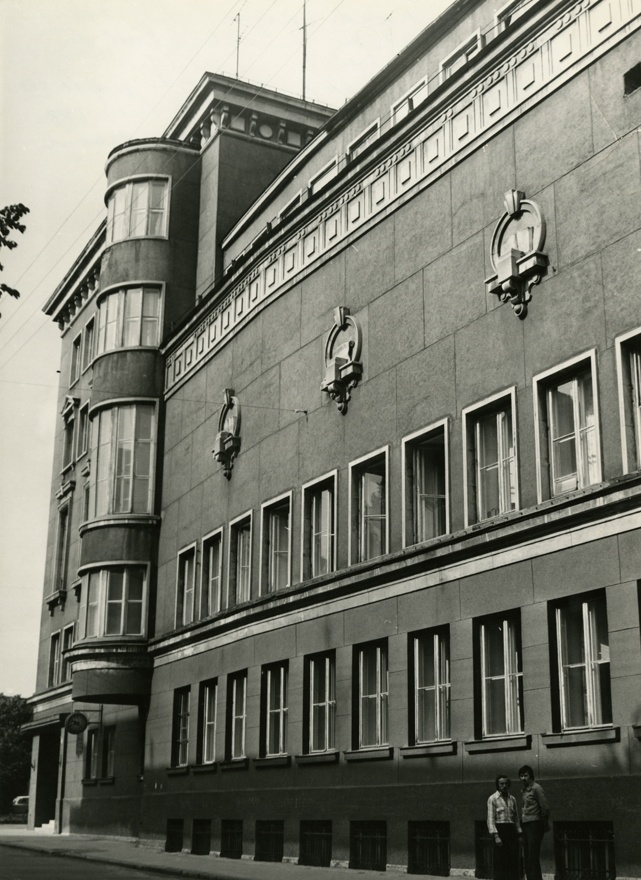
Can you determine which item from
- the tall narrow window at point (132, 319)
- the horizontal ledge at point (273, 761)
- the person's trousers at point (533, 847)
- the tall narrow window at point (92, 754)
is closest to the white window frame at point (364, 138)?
the tall narrow window at point (132, 319)

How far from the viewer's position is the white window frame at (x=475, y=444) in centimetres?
2062

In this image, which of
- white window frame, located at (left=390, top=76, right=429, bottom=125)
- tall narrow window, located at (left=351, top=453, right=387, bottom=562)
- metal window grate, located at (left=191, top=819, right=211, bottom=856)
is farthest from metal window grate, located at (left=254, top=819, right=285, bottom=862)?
white window frame, located at (left=390, top=76, right=429, bottom=125)

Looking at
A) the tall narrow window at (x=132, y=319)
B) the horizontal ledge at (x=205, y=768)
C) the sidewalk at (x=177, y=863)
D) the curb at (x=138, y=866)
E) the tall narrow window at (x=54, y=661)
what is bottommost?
the curb at (x=138, y=866)

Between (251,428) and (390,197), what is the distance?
8.26 metres

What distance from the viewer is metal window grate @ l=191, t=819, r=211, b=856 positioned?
30.7 metres

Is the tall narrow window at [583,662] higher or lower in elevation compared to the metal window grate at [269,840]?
higher

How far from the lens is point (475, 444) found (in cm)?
2188

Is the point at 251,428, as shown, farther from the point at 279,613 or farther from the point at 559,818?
the point at 559,818

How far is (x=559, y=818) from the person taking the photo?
58.7 feet

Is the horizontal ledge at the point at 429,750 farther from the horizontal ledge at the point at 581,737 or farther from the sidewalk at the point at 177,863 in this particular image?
the horizontal ledge at the point at 581,737

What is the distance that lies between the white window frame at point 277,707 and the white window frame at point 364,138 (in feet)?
44.9

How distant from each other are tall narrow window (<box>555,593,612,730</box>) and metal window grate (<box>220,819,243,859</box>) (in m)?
12.7

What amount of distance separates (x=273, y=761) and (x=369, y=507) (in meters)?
6.58

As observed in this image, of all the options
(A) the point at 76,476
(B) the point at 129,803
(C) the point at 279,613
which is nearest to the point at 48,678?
(A) the point at 76,476
